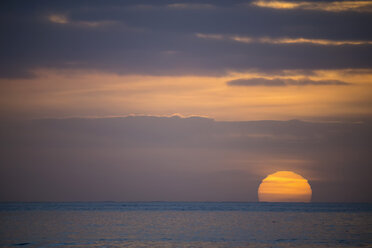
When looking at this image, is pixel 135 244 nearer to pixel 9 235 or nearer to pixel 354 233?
pixel 9 235

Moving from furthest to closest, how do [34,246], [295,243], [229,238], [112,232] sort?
[112,232] < [229,238] < [295,243] < [34,246]

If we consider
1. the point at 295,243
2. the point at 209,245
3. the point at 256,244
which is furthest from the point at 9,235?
the point at 295,243

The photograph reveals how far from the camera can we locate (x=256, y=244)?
1395 inches

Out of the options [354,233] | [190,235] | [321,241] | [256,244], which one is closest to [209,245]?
[256,244]

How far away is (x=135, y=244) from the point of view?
34.3m

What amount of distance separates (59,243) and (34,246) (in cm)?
204

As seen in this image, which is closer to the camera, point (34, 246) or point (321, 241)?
point (34, 246)

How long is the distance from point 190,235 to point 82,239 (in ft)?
30.7

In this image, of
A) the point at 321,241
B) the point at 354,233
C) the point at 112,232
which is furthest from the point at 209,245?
the point at 354,233

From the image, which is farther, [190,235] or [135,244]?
[190,235]

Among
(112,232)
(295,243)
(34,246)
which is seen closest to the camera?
(34,246)

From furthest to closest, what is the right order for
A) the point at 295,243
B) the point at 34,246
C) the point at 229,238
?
the point at 229,238 < the point at 295,243 < the point at 34,246

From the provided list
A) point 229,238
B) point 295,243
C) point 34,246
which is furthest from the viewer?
point 229,238

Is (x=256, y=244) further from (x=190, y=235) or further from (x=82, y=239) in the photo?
(x=82, y=239)
